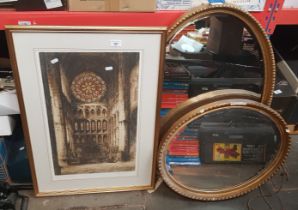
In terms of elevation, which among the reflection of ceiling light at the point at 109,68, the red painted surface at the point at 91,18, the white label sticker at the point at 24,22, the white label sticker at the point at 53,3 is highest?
the white label sticker at the point at 53,3

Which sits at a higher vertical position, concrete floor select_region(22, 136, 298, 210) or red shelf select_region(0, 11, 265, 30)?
red shelf select_region(0, 11, 265, 30)

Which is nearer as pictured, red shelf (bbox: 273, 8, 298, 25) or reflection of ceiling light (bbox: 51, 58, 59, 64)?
reflection of ceiling light (bbox: 51, 58, 59, 64)

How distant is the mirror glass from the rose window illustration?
13.2 inches

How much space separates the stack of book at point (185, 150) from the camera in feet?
4.81

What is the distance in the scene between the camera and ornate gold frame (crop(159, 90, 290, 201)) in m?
1.26

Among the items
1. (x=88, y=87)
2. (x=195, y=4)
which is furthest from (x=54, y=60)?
(x=195, y=4)

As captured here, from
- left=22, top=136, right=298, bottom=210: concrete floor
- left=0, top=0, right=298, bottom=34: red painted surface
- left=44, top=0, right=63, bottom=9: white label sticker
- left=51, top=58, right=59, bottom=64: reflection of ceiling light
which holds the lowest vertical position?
left=22, top=136, right=298, bottom=210: concrete floor

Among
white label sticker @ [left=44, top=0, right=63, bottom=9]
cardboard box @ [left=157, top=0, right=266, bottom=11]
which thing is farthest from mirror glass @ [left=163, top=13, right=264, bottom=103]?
white label sticker @ [left=44, top=0, right=63, bottom=9]

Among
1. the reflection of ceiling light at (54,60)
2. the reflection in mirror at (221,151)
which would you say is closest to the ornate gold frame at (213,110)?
the reflection in mirror at (221,151)

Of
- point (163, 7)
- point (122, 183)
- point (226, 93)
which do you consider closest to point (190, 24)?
point (163, 7)

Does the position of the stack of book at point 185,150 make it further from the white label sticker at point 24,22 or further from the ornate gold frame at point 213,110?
the white label sticker at point 24,22

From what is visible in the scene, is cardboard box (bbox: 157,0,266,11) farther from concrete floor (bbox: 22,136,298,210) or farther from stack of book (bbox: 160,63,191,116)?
concrete floor (bbox: 22,136,298,210)

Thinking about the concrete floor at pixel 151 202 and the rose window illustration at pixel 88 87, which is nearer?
the rose window illustration at pixel 88 87

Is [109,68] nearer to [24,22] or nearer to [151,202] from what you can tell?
[24,22]
